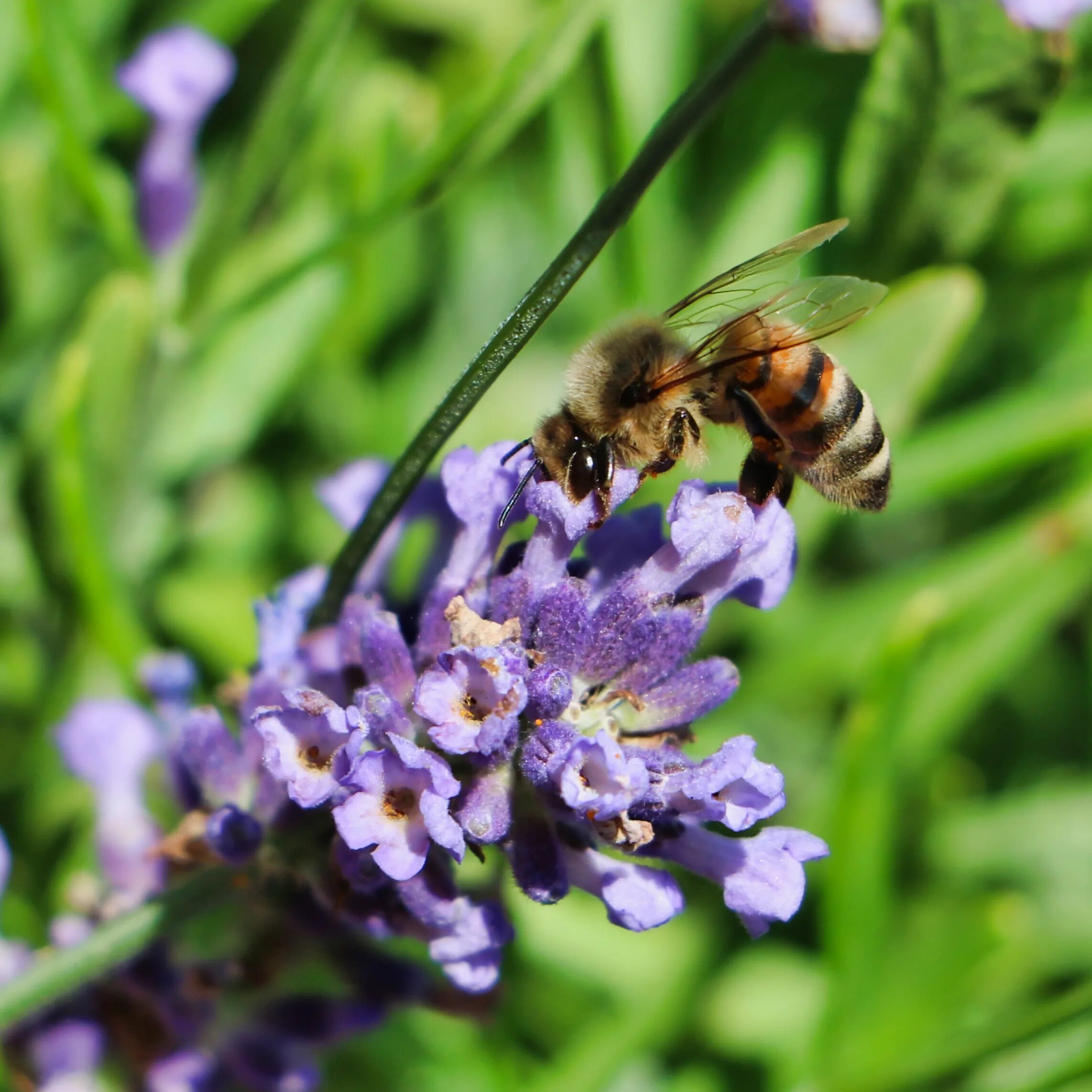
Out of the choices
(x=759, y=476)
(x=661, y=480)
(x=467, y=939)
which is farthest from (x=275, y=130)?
(x=467, y=939)

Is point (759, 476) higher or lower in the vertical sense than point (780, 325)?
lower

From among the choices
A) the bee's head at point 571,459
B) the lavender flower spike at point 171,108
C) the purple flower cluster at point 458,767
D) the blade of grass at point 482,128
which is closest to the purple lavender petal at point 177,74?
the lavender flower spike at point 171,108

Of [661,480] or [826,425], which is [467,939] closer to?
[826,425]

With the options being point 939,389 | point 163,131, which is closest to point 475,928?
point 163,131

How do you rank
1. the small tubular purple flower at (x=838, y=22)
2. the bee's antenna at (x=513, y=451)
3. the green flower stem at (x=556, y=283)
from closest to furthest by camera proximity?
the green flower stem at (x=556, y=283), the bee's antenna at (x=513, y=451), the small tubular purple flower at (x=838, y=22)

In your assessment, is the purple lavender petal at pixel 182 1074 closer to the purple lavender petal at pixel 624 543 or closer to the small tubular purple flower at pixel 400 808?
the small tubular purple flower at pixel 400 808

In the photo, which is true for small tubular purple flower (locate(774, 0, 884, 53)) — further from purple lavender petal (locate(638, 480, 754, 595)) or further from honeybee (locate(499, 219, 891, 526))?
purple lavender petal (locate(638, 480, 754, 595))
